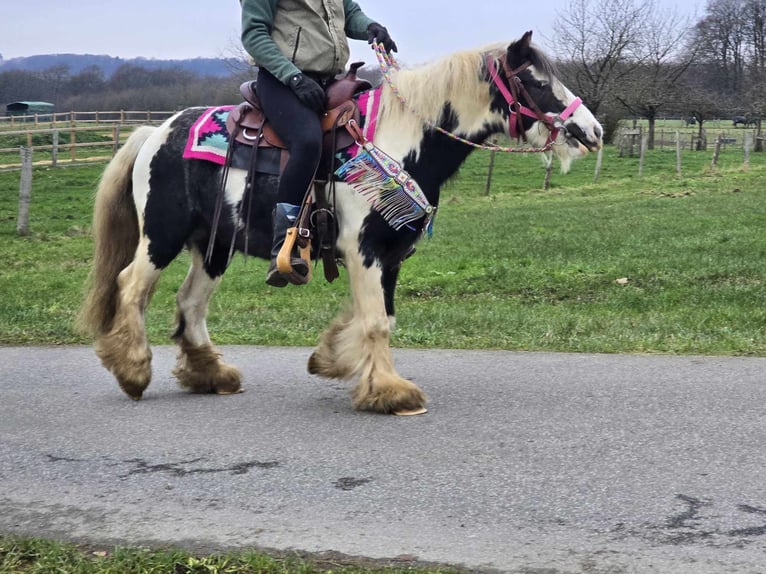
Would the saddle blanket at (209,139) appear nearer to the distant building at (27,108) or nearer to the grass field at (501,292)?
the grass field at (501,292)

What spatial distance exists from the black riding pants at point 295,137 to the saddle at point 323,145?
0.09 metres

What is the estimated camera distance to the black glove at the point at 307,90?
5359 millimetres

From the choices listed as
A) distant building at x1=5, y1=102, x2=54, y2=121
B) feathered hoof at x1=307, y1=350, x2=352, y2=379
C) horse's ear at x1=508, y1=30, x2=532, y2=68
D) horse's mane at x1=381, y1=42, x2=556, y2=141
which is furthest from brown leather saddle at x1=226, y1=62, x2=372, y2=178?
distant building at x1=5, y1=102, x2=54, y2=121

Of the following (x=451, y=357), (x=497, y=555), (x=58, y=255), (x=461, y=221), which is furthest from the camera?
(x=461, y=221)

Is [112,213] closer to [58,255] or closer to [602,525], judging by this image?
[602,525]

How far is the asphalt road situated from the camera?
353 centimetres

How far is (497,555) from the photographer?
3.40 m

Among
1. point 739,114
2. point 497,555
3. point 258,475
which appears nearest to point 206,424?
point 258,475

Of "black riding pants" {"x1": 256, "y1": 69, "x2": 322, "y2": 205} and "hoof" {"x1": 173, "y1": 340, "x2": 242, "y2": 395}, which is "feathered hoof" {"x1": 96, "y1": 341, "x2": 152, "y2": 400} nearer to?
"hoof" {"x1": 173, "y1": 340, "x2": 242, "y2": 395}

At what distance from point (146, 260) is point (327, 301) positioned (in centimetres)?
450

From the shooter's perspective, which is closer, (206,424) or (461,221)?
(206,424)

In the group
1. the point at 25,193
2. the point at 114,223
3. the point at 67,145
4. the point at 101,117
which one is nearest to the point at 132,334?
the point at 114,223

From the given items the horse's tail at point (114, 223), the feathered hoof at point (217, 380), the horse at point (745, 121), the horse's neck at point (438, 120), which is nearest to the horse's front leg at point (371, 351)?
the horse's neck at point (438, 120)

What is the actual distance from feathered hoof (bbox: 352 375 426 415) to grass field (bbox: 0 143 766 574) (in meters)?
1.30
